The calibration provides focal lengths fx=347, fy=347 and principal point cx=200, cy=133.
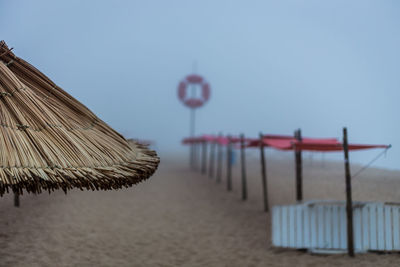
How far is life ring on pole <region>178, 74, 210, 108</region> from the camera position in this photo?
78.2 ft

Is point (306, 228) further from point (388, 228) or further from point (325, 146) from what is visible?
point (325, 146)

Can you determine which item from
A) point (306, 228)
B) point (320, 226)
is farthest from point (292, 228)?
point (320, 226)

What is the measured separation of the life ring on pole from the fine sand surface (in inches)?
600

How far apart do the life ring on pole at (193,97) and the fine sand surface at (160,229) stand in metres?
15.2

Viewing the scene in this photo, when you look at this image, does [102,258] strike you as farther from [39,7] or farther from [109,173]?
[39,7]

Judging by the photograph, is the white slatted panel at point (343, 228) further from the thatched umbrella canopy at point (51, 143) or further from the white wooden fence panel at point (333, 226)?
the thatched umbrella canopy at point (51, 143)

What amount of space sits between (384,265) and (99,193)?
703 cm

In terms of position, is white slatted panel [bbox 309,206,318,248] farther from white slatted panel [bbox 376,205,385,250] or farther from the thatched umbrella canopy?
the thatched umbrella canopy

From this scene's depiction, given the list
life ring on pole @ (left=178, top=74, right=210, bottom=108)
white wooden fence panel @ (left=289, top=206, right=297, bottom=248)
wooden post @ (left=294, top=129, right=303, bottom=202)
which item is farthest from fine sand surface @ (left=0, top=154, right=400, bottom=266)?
life ring on pole @ (left=178, top=74, right=210, bottom=108)

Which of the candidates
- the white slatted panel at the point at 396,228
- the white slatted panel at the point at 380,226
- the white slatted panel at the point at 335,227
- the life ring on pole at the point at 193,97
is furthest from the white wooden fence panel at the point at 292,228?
the life ring on pole at the point at 193,97

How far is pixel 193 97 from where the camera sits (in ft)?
80.0

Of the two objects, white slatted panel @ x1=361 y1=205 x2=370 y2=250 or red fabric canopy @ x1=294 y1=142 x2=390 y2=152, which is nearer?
white slatted panel @ x1=361 y1=205 x2=370 y2=250

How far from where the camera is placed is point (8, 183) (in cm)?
162

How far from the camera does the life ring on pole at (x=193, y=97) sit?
939 inches
